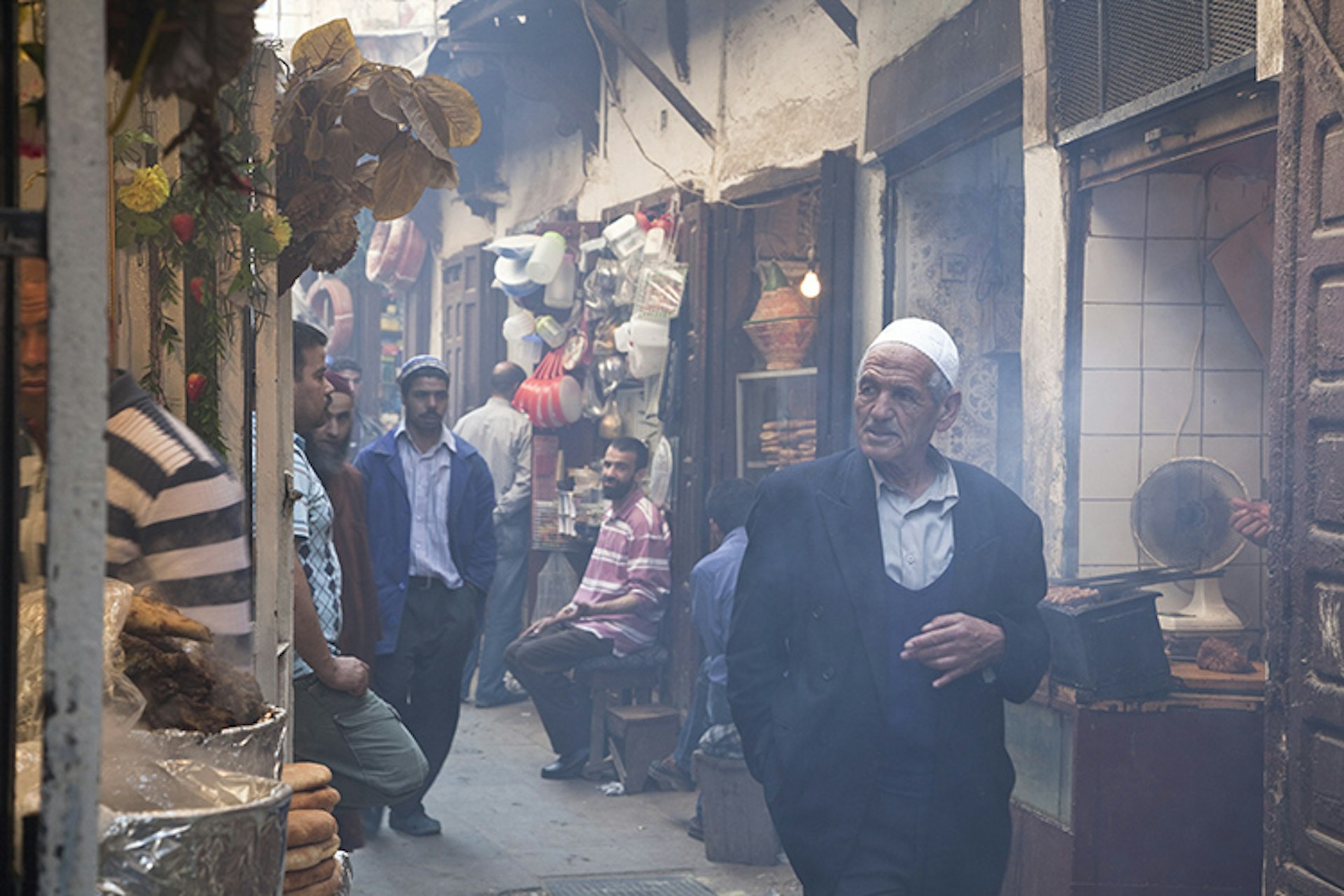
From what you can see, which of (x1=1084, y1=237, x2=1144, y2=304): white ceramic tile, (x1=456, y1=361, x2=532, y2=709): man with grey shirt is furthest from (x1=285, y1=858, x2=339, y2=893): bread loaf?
(x1=456, y1=361, x2=532, y2=709): man with grey shirt

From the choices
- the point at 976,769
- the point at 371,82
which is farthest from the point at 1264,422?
the point at 371,82

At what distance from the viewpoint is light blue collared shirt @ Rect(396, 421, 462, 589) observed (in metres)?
7.22

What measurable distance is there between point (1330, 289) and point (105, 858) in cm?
318

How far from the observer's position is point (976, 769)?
3.48 meters

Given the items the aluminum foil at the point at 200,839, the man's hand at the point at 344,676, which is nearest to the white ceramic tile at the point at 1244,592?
the man's hand at the point at 344,676

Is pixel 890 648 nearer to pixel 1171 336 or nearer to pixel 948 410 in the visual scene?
pixel 948 410

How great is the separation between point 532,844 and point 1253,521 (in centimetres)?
347

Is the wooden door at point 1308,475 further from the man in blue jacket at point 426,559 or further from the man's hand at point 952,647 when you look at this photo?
the man in blue jacket at point 426,559

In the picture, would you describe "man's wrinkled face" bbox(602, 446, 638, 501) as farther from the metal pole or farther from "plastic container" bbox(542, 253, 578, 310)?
the metal pole

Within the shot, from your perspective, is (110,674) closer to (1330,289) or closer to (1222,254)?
(1330,289)

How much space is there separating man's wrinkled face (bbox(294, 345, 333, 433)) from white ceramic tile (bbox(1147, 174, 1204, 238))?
3.07m

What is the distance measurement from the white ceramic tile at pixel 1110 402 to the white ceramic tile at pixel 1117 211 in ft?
1.69

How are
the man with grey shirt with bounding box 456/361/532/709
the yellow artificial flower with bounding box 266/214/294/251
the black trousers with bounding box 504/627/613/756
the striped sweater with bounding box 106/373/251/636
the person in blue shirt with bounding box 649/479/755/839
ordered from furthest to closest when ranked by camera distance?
1. the man with grey shirt with bounding box 456/361/532/709
2. the black trousers with bounding box 504/627/613/756
3. the person in blue shirt with bounding box 649/479/755/839
4. the yellow artificial flower with bounding box 266/214/294/251
5. the striped sweater with bounding box 106/373/251/636

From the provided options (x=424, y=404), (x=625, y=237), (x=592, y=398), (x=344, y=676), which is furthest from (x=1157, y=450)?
(x=592, y=398)
